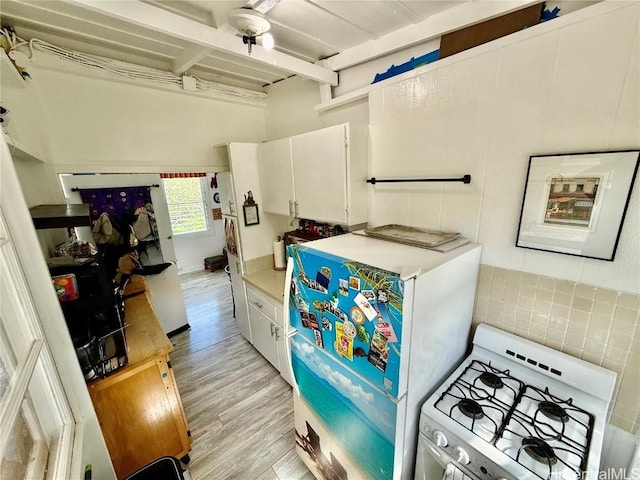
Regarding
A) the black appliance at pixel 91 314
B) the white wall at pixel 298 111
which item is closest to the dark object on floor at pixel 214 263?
the white wall at pixel 298 111

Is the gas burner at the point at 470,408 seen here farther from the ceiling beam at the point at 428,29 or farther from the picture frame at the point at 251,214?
the picture frame at the point at 251,214

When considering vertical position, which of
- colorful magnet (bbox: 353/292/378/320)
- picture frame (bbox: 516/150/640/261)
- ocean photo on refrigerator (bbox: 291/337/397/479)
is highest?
picture frame (bbox: 516/150/640/261)

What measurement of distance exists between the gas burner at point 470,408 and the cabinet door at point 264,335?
1.48m

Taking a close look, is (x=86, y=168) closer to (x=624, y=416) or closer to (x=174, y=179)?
(x=174, y=179)

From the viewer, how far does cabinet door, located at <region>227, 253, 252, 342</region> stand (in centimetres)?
267

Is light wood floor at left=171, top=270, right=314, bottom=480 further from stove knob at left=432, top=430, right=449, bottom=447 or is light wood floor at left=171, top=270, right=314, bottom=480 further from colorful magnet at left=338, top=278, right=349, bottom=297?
colorful magnet at left=338, top=278, right=349, bottom=297

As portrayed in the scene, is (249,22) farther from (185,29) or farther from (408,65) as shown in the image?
(408,65)

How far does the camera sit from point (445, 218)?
151 cm

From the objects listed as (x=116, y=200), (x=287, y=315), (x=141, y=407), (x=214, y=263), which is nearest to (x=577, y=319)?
(x=287, y=315)

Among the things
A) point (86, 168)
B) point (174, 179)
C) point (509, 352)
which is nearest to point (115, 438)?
point (86, 168)

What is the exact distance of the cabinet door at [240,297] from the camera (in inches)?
105

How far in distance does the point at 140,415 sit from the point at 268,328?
105cm

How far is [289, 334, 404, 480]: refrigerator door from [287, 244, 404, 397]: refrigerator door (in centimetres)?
10

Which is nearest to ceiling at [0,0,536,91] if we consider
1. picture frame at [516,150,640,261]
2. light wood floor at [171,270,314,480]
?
picture frame at [516,150,640,261]
